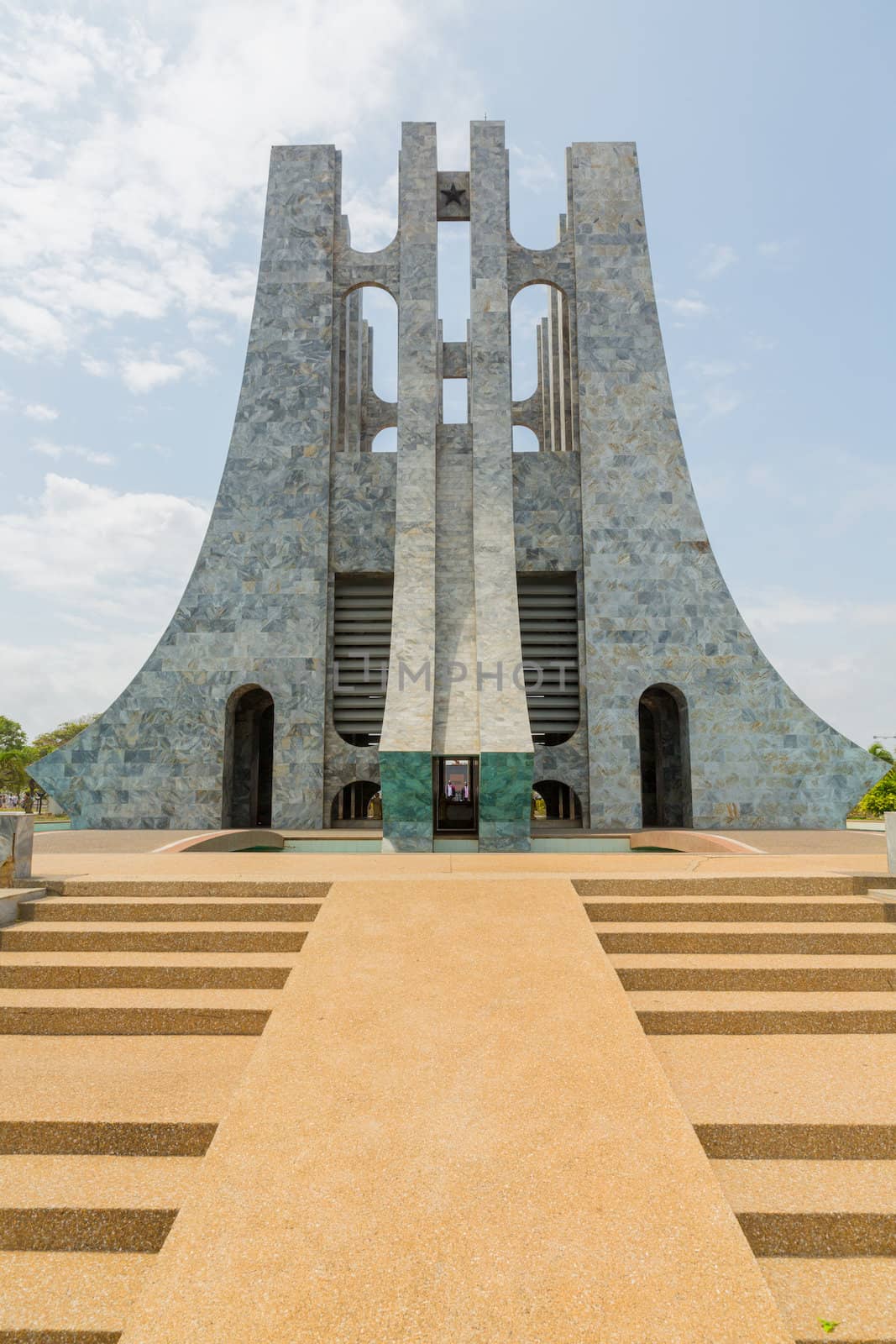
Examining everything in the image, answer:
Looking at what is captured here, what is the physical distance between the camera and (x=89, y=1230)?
10.4ft

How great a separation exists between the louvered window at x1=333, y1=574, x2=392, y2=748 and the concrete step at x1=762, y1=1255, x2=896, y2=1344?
48.4 feet

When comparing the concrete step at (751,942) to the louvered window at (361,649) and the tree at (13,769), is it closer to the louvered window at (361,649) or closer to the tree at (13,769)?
the louvered window at (361,649)

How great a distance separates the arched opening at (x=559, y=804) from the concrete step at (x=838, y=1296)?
46.0ft

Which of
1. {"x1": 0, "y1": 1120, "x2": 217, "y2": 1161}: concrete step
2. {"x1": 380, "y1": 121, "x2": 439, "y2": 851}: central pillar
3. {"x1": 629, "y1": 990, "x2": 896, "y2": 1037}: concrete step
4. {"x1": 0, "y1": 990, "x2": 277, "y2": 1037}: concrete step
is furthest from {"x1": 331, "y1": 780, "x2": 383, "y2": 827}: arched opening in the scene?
{"x1": 0, "y1": 1120, "x2": 217, "y2": 1161}: concrete step

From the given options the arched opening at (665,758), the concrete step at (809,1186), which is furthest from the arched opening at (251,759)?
the concrete step at (809,1186)

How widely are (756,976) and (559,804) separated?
56.4 ft

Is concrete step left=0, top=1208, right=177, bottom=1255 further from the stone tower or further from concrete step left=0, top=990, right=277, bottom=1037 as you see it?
the stone tower

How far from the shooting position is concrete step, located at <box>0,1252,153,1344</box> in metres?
2.75

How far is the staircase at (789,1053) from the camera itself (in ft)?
10.2

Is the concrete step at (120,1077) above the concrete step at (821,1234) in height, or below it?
above

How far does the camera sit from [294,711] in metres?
16.9

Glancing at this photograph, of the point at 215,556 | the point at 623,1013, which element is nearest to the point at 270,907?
the point at 623,1013

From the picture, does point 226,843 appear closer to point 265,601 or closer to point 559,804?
point 265,601

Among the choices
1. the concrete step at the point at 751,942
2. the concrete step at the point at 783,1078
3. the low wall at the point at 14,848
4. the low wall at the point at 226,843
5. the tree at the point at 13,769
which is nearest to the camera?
the concrete step at the point at 783,1078
